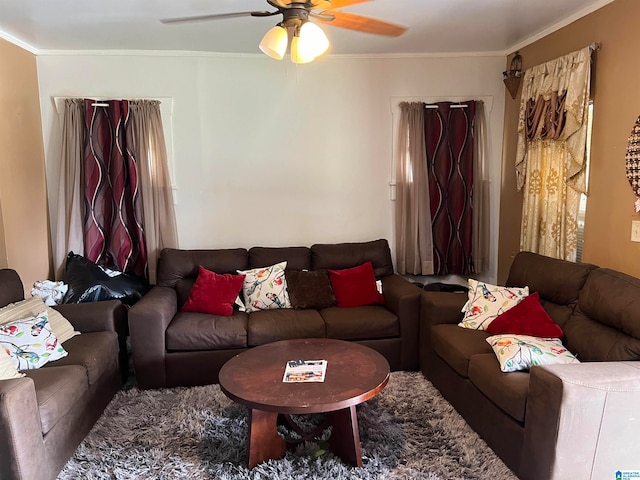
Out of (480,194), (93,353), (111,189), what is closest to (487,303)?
(480,194)

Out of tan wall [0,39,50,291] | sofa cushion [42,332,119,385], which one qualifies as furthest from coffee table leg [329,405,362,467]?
Answer: tan wall [0,39,50,291]

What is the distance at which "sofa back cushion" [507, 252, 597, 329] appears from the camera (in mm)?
2818

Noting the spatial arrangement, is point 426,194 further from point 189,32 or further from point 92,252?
point 92,252

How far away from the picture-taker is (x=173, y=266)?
3775 mm

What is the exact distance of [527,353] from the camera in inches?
95.2

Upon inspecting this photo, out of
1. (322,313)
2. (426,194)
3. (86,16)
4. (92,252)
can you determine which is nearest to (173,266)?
(92,252)

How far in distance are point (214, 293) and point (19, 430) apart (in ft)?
5.49

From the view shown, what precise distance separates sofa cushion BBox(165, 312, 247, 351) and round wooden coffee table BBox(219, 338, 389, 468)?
1.93ft

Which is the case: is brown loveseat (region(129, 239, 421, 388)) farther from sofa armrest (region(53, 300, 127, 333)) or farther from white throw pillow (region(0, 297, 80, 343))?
white throw pillow (region(0, 297, 80, 343))

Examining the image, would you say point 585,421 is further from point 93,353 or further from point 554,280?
point 93,353

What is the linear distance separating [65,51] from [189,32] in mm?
1216

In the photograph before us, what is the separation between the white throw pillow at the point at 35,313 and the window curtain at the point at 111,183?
98cm

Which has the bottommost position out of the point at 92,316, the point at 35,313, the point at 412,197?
the point at 92,316

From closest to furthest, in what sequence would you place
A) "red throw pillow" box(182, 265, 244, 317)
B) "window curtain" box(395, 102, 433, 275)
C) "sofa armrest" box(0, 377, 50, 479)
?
"sofa armrest" box(0, 377, 50, 479) < "red throw pillow" box(182, 265, 244, 317) < "window curtain" box(395, 102, 433, 275)
